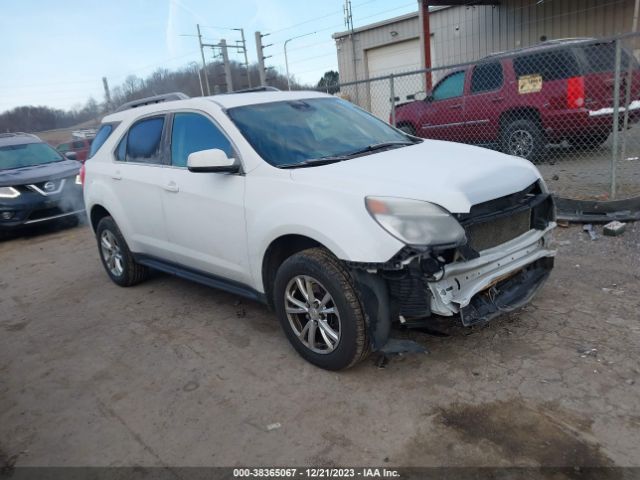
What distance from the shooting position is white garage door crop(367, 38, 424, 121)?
17328mm

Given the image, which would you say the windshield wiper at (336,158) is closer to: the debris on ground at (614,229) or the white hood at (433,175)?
the white hood at (433,175)

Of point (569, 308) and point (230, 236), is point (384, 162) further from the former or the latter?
point (569, 308)

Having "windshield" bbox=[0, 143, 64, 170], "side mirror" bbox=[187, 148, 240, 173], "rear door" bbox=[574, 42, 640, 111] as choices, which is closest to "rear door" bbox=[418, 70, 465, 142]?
"rear door" bbox=[574, 42, 640, 111]

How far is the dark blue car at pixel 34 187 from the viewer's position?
323 inches

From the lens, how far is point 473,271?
9.96 ft

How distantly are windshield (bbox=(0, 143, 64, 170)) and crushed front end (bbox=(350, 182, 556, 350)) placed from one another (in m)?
8.52

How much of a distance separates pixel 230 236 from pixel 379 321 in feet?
4.45

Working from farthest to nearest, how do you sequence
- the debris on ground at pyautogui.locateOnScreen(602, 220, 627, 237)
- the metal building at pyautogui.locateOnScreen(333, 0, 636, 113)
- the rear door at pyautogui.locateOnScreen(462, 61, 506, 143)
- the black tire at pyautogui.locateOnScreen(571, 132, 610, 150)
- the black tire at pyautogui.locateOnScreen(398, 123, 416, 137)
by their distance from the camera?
1. the metal building at pyautogui.locateOnScreen(333, 0, 636, 113)
2. the black tire at pyautogui.locateOnScreen(398, 123, 416, 137)
3. the rear door at pyautogui.locateOnScreen(462, 61, 506, 143)
4. the black tire at pyautogui.locateOnScreen(571, 132, 610, 150)
5. the debris on ground at pyautogui.locateOnScreen(602, 220, 627, 237)

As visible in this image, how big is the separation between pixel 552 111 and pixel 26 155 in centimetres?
916

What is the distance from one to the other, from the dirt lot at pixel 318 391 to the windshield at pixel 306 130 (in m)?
1.41

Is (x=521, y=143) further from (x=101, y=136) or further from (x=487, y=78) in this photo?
(x=101, y=136)

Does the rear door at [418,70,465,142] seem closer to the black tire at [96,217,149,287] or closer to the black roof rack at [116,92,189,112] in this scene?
the black roof rack at [116,92,189,112]

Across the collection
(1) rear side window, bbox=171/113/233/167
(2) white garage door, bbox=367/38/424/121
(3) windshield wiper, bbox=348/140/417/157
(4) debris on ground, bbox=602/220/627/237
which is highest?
(2) white garage door, bbox=367/38/424/121

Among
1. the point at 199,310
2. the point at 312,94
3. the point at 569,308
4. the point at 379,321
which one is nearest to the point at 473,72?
the point at 312,94
